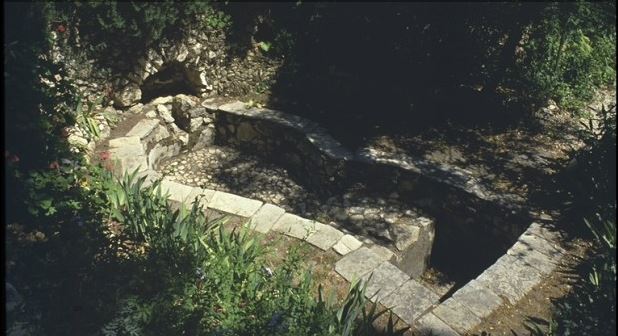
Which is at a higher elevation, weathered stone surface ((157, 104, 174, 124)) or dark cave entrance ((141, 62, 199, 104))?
dark cave entrance ((141, 62, 199, 104))

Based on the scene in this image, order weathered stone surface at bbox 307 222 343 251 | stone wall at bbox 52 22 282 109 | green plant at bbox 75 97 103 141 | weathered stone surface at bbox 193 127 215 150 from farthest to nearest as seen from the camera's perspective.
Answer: weathered stone surface at bbox 193 127 215 150
stone wall at bbox 52 22 282 109
green plant at bbox 75 97 103 141
weathered stone surface at bbox 307 222 343 251

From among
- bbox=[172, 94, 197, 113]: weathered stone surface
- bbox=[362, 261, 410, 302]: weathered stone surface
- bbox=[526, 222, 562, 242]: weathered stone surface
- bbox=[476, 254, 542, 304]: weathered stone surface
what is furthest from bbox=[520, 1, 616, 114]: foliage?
bbox=[172, 94, 197, 113]: weathered stone surface

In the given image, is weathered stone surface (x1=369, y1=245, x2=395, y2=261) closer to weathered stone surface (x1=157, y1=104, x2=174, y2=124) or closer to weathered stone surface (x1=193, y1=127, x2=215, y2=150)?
weathered stone surface (x1=193, y1=127, x2=215, y2=150)

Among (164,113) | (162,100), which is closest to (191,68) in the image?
(162,100)

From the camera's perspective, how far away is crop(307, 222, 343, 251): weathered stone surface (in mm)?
5262

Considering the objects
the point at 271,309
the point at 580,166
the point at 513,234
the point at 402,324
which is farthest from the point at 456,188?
the point at 271,309

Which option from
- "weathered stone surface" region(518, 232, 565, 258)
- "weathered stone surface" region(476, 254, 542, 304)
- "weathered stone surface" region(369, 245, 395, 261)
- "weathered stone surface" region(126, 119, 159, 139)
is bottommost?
"weathered stone surface" region(369, 245, 395, 261)

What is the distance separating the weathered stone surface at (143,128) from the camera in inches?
279

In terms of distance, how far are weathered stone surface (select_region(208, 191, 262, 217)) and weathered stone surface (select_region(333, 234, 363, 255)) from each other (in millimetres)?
1008

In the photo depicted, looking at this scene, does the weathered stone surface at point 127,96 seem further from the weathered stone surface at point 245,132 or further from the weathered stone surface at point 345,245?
the weathered stone surface at point 345,245

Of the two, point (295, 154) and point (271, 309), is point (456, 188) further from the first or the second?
point (271, 309)

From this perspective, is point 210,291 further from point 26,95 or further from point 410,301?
point 26,95

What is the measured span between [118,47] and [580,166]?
600 centimetres

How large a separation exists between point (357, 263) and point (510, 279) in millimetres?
1455
